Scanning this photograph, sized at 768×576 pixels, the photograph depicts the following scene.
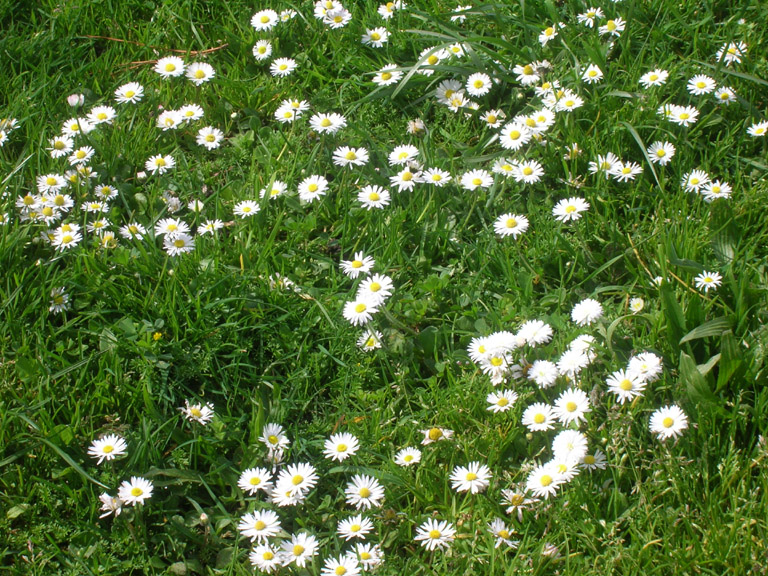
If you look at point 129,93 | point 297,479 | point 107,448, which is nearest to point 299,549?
point 297,479

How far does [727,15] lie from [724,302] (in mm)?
1572

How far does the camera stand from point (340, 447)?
2234 millimetres

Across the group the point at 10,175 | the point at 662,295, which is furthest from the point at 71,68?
the point at 662,295

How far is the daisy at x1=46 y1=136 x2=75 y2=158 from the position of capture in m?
3.01

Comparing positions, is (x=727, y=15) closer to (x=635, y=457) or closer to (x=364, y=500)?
(x=635, y=457)

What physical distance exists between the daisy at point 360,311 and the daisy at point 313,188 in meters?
0.55

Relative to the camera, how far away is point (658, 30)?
125 inches

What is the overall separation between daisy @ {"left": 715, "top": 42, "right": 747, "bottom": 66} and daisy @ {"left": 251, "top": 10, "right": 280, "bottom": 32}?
186 centimetres

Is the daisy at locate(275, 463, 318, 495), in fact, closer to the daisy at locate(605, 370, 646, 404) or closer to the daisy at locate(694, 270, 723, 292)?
the daisy at locate(605, 370, 646, 404)

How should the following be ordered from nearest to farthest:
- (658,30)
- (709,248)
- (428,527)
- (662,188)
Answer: (428,527) < (709,248) < (662,188) < (658,30)

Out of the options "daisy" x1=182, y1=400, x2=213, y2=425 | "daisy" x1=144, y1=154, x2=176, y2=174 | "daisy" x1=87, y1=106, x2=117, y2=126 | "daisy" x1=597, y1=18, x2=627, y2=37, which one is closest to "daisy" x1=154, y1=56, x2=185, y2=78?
"daisy" x1=87, y1=106, x2=117, y2=126

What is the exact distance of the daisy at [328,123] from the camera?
306 cm

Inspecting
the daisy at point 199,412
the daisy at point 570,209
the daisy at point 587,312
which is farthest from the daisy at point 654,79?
the daisy at point 199,412

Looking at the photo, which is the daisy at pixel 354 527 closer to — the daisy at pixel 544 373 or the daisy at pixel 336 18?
the daisy at pixel 544 373
